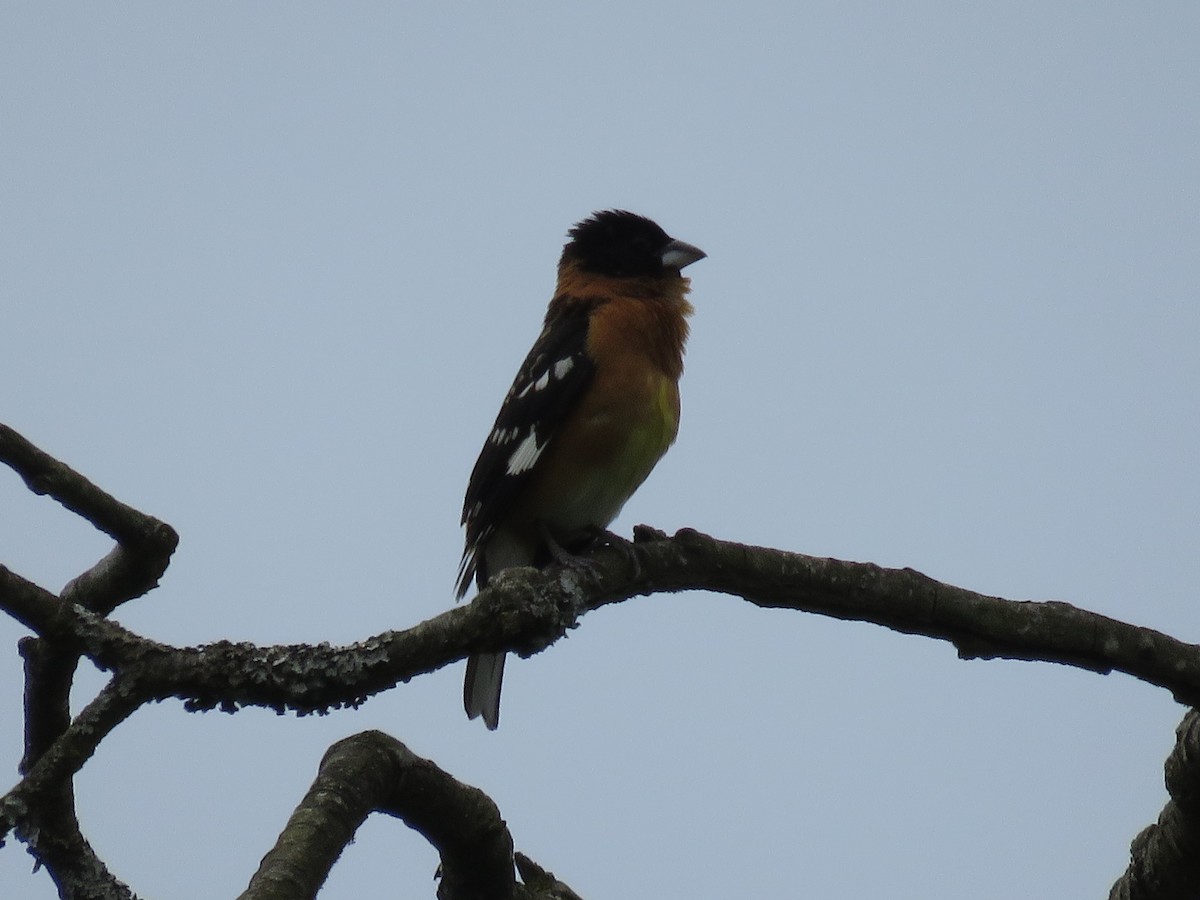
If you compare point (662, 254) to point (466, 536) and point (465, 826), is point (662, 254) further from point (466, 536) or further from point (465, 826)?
point (465, 826)

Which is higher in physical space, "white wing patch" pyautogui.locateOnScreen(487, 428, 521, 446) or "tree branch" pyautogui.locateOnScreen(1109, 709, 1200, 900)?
"white wing patch" pyautogui.locateOnScreen(487, 428, 521, 446)

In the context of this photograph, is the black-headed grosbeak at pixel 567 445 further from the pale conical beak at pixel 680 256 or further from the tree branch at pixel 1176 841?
the tree branch at pixel 1176 841

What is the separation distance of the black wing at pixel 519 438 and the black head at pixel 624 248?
39.0 inches

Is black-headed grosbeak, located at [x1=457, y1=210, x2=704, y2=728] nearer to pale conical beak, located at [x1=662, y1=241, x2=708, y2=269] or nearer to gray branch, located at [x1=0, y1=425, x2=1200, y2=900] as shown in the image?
pale conical beak, located at [x1=662, y1=241, x2=708, y2=269]

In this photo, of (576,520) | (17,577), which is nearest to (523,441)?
(576,520)

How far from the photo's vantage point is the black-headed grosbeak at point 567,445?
5.62m

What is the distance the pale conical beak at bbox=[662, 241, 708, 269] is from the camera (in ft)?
22.2

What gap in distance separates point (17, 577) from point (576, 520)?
3190mm

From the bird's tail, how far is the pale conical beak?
226 centimetres

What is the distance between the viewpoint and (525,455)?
5617 mm

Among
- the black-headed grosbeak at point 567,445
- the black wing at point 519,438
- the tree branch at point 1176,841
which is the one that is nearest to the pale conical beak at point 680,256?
the black-headed grosbeak at point 567,445

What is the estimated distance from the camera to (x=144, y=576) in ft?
11.9

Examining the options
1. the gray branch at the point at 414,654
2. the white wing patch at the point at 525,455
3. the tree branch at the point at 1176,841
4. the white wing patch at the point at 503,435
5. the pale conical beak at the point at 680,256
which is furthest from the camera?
the pale conical beak at the point at 680,256

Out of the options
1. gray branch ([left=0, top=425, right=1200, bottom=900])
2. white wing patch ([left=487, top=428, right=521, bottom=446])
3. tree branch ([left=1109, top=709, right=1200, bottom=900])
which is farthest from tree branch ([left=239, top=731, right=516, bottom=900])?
white wing patch ([left=487, top=428, right=521, bottom=446])
